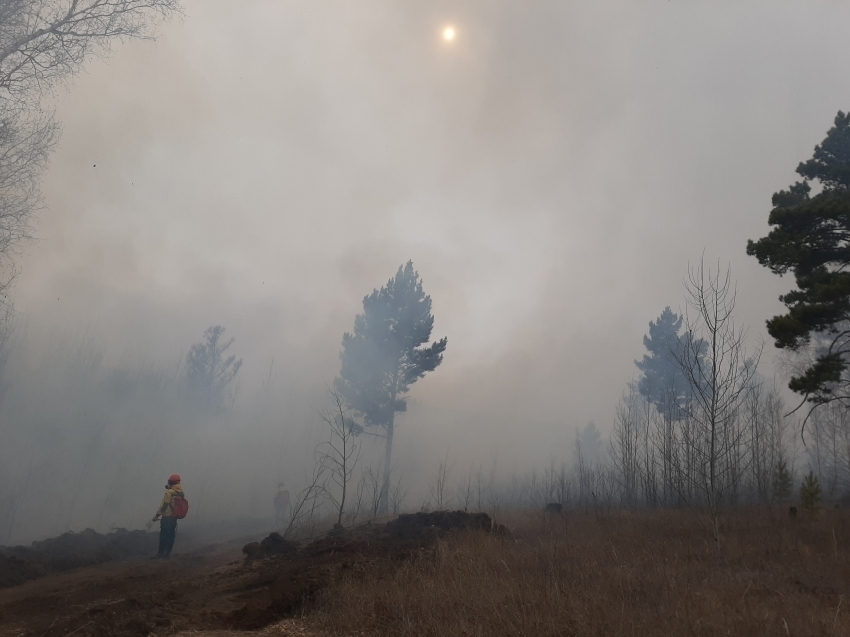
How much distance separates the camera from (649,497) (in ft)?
77.9

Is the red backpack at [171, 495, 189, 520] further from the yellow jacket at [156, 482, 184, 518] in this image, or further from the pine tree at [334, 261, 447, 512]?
the pine tree at [334, 261, 447, 512]

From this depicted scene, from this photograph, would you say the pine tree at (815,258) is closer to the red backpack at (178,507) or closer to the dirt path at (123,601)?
the dirt path at (123,601)

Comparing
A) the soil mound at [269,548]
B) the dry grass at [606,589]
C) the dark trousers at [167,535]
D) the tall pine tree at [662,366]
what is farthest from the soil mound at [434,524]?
the tall pine tree at [662,366]

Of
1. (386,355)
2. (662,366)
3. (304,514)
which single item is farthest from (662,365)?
(304,514)

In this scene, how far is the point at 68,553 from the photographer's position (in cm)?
1325

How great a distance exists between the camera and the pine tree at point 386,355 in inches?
1032

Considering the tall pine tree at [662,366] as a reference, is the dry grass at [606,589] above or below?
below

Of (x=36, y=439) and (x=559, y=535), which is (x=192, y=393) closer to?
(x=36, y=439)

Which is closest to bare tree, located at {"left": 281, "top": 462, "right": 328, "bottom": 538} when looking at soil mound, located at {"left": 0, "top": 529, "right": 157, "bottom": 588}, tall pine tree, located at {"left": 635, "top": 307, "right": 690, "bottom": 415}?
soil mound, located at {"left": 0, "top": 529, "right": 157, "bottom": 588}

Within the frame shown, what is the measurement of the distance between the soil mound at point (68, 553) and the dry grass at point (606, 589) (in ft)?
25.9

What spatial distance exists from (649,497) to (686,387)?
35.9 feet

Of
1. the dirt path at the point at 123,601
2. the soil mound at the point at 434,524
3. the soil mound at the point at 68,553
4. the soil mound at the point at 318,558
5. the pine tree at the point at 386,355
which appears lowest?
the soil mound at the point at 68,553

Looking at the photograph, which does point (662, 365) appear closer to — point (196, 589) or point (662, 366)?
point (662, 366)

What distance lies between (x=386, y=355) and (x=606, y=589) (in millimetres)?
20341
